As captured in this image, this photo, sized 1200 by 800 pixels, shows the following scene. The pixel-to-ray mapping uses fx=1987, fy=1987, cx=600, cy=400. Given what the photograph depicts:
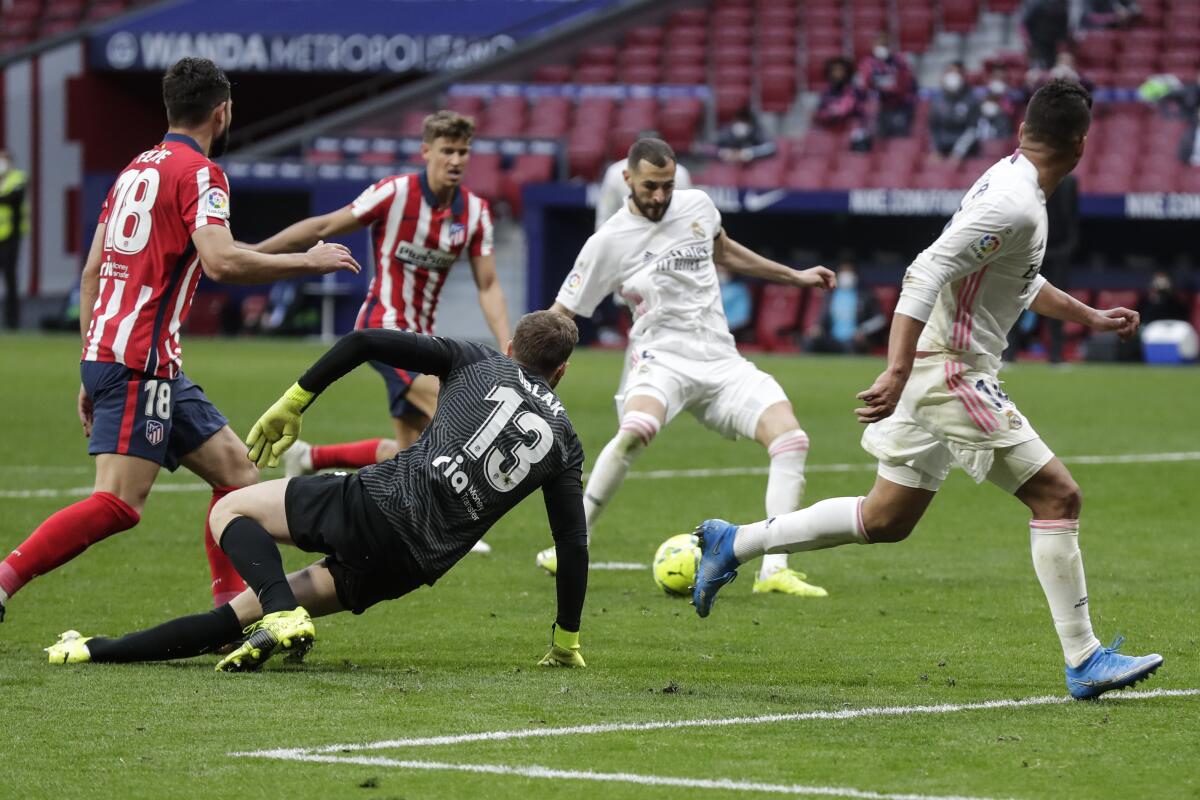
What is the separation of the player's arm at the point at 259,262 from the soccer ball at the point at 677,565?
7.23ft

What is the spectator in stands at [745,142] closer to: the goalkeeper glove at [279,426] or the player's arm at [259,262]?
the player's arm at [259,262]

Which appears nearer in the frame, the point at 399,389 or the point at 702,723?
the point at 702,723

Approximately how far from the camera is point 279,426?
20.6 feet

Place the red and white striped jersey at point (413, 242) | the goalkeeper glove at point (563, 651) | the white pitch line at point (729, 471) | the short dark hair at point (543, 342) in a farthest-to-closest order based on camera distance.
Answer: the white pitch line at point (729, 471) < the red and white striped jersey at point (413, 242) < the goalkeeper glove at point (563, 651) < the short dark hair at point (543, 342)

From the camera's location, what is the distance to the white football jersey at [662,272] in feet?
30.8

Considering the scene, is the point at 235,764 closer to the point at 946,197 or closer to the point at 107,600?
the point at 107,600

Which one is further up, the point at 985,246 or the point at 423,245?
the point at 985,246

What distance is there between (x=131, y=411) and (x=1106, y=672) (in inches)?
132

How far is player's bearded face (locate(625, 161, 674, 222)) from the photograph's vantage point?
919 cm

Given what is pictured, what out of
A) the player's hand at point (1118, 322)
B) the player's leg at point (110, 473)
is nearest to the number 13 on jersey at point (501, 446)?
the player's leg at point (110, 473)

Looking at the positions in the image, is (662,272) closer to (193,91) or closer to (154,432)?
(193,91)

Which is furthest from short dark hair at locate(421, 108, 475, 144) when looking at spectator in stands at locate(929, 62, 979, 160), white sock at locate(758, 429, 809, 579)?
spectator in stands at locate(929, 62, 979, 160)

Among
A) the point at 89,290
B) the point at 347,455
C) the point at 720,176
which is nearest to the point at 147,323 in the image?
the point at 89,290

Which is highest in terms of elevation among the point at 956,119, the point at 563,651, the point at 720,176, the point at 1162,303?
the point at 956,119
